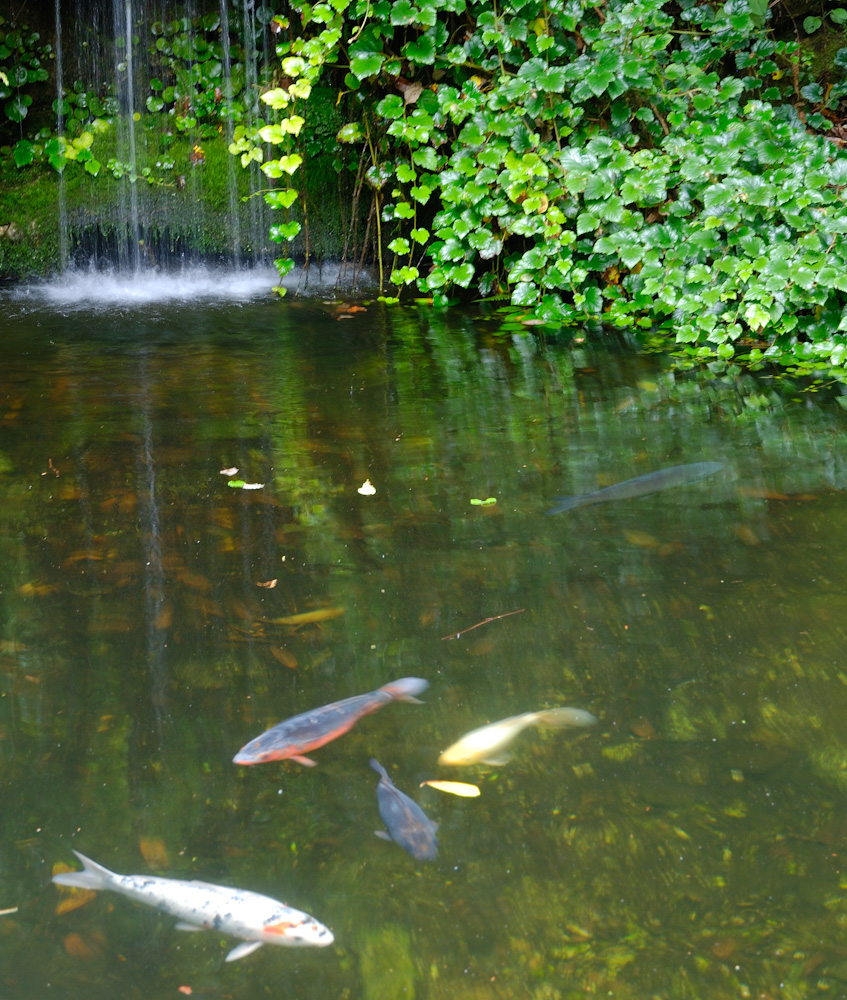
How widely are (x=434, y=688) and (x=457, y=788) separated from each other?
27 centimetres

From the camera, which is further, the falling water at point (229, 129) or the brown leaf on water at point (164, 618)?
the falling water at point (229, 129)

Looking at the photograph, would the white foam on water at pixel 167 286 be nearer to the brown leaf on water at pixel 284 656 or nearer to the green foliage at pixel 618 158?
the green foliage at pixel 618 158

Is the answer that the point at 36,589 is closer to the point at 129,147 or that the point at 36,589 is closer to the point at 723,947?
the point at 723,947

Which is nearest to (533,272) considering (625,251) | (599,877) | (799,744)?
(625,251)

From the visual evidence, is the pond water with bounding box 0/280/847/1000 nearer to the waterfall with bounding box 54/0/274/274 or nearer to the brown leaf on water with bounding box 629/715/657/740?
the brown leaf on water with bounding box 629/715/657/740

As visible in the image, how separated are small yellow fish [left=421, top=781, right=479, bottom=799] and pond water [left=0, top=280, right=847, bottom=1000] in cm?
1

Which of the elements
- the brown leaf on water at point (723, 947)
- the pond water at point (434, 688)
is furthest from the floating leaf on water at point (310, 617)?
the brown leaf on water at point (723, 947)

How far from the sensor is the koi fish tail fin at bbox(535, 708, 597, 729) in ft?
5.48

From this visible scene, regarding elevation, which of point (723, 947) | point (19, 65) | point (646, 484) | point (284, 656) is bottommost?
point (723, 947)

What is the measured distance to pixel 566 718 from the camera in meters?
1.69

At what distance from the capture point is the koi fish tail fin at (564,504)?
2535mm

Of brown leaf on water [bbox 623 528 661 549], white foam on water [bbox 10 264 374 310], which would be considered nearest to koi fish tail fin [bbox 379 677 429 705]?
brown leaf on water [bbox 623 528 661 549]

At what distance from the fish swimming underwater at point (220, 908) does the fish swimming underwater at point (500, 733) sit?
39 cm

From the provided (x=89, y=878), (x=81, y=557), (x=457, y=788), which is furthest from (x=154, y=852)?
(x=81, y=557)
